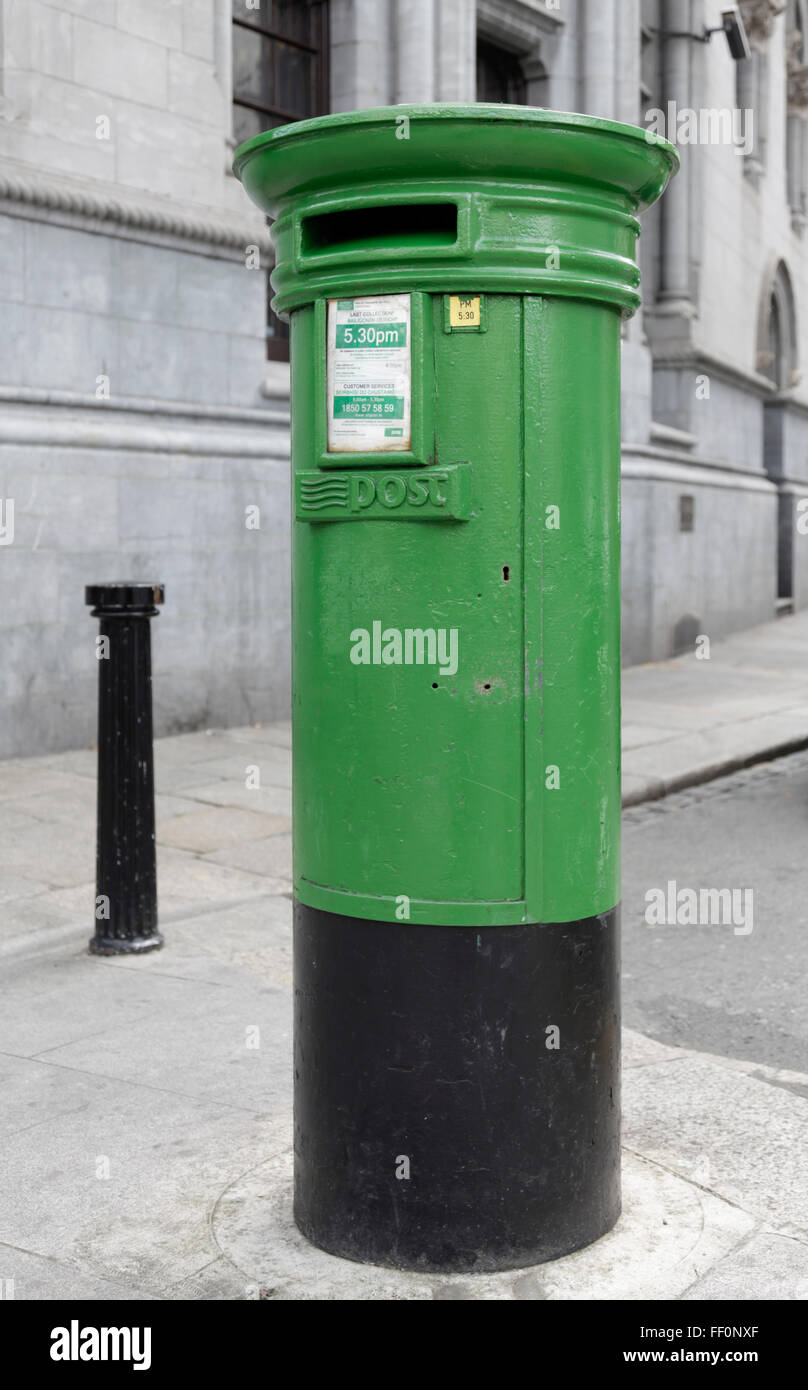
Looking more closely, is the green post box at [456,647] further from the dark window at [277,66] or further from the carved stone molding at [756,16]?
the carved stone molding at [756,16]

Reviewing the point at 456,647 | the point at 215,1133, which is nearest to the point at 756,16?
the point at 215,1133

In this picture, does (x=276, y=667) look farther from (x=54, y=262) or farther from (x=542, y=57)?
(x=542, y=57)

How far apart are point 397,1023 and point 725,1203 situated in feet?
3.14

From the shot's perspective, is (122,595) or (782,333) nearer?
(122,595)

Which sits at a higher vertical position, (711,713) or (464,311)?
(464,311)

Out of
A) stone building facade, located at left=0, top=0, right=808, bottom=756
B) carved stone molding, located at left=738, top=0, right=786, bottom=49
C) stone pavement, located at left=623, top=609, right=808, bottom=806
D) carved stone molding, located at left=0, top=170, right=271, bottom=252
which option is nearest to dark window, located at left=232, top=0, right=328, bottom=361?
stone building facade, located at left=0, top=0, right=808, bottom=756

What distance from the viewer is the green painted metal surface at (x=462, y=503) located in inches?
113

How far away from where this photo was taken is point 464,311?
2.89 m

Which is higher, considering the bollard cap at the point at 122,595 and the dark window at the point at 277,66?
the dark window at the point at 277,66

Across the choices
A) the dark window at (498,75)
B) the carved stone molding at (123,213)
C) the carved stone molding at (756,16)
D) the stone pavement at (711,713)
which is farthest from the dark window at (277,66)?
the carved stone molding at (756,16)

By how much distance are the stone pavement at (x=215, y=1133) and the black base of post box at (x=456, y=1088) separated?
9cm

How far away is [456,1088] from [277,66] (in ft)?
37.1

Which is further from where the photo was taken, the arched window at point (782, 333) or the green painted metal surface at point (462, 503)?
the arched window at point (782, 333)

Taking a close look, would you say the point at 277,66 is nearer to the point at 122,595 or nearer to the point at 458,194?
the point at 122,595
